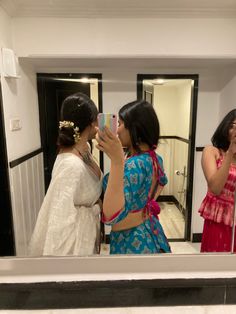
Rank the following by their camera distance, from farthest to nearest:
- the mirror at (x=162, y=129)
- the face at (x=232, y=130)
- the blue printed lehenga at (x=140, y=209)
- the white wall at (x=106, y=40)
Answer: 1. the mirror at (x=162, y=129)
2. the white wall at (x=106, y=40)
3. the face at (x=232, y=130)
4. the blue printed lehenga at (x=140, y=209)

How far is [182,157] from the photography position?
6.57 ft

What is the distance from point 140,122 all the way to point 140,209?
262 millimetres

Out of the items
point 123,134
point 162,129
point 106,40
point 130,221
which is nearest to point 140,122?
point 123,134

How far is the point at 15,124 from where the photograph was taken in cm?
129

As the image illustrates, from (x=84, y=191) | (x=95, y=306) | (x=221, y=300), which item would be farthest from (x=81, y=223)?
(x=221, y=300)

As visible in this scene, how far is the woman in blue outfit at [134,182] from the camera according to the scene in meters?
0.56

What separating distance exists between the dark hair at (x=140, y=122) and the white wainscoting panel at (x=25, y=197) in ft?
2.63

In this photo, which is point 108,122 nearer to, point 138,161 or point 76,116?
point 138,161

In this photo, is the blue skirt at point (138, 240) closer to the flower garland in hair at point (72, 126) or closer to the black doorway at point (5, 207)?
the flower garland in hair at point (72, 126)

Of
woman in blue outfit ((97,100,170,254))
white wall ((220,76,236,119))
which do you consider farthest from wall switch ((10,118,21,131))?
white wall ((220,76,236,119))

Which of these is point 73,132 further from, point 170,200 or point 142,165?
point 170,200

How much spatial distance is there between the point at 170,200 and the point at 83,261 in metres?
1.66

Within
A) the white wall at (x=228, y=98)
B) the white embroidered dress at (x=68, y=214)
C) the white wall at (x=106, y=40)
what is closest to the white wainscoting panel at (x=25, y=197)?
the white wall at (x=106, y=40)

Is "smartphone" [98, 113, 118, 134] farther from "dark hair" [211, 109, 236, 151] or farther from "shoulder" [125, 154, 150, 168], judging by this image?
"dark hair" [211, 109, 236, 151]
